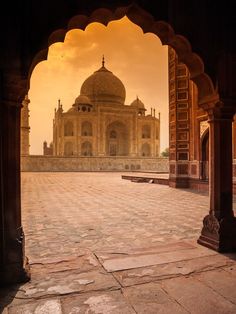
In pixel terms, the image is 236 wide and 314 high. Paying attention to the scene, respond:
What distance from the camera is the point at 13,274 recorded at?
2861 millimetres

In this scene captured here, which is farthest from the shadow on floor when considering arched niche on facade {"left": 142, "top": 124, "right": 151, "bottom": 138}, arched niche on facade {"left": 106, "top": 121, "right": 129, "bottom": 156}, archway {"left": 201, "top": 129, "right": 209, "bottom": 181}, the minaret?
arched niche on facade {"left": 142, "top": 124, "right": 151, "bottom": 138}

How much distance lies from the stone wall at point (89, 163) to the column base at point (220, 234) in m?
26.9

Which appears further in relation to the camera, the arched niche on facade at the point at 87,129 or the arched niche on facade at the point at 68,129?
the arched niche on facade at the point at 68,129

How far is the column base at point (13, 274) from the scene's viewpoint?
282 cm

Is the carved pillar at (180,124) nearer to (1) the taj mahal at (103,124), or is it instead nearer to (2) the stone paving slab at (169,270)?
(2) the stone paving slab at (169,270)

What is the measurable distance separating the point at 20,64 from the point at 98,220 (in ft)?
12.4

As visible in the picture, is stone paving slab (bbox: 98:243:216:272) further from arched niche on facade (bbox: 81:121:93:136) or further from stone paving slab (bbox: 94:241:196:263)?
arched niche on facade (bbox: 81:121:93:136)

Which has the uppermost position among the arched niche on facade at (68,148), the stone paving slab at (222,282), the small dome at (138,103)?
the small dome at (138,103)

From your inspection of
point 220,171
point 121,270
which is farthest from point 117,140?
point 121,270

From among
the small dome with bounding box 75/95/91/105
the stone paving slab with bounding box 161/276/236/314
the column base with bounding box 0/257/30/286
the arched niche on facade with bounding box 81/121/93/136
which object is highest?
the small dome with bounding box 75/95/91/105

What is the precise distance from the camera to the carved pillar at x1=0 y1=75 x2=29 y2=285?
2871 millimetres

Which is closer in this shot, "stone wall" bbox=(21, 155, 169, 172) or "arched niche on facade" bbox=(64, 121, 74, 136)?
"stone wall" bbox=(21, 155, 169, 172)

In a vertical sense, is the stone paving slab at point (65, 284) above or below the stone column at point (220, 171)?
below

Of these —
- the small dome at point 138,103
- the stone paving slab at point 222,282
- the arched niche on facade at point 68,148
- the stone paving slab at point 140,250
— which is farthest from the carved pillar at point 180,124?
the small dome at point 138,103
